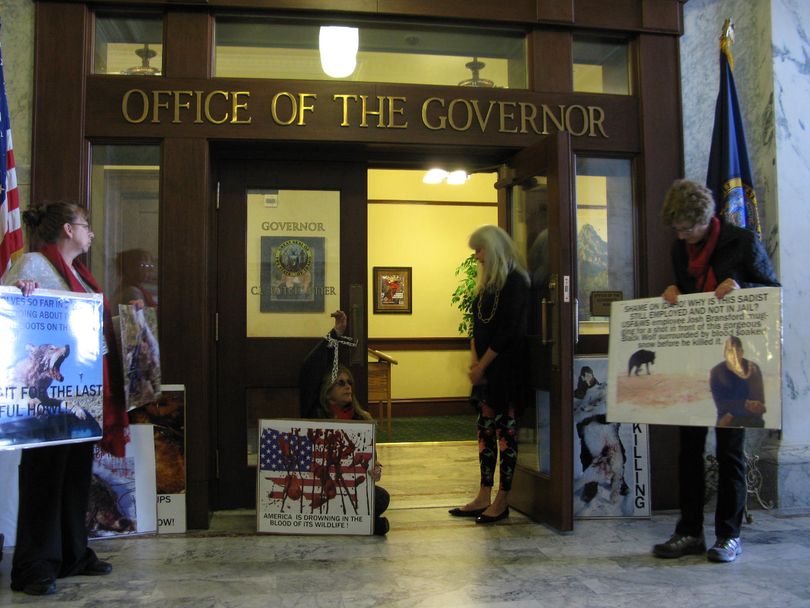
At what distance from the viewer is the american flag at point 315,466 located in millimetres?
3525

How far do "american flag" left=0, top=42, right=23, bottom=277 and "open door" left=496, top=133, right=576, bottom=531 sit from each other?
2.62 metres

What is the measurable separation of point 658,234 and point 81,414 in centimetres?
317

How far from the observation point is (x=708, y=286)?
3.17 metres

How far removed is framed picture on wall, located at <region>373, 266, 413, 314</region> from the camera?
876cm

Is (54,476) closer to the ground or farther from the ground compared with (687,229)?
closer to the ground

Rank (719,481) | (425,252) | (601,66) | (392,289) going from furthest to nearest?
(425,252) → (392,289) → (601,66) → (719,481)

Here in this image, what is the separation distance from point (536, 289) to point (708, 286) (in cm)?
101

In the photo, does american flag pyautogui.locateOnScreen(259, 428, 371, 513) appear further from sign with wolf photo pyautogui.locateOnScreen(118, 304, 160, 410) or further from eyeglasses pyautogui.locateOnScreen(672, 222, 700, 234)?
eyeglasses pyautogui.locateOnScreen(672, 222, 700, 234)

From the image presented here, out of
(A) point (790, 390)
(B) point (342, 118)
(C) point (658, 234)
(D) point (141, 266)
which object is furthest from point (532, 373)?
(D) point (141, 266)

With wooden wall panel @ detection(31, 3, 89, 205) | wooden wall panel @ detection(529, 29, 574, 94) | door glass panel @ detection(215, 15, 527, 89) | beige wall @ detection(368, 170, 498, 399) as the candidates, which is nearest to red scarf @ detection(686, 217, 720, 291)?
wooden wall panel @ detection(529, 29, 574, 94)

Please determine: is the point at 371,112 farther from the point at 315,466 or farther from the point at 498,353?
the point at 315,466

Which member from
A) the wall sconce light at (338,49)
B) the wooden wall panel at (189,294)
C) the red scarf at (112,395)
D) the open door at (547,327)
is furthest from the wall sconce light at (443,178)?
the red scarf at (112,395)

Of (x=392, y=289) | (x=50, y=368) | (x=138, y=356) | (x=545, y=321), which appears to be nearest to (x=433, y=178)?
(x=392, y=289)

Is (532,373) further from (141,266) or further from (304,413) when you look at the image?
(141,266)
